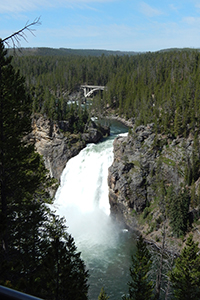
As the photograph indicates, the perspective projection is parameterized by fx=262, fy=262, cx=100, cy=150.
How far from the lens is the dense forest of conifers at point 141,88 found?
57.9 meters

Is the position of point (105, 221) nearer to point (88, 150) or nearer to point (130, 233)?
point (130, 233)

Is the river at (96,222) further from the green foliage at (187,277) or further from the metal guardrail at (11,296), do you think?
the metal guardrail at (11,296)

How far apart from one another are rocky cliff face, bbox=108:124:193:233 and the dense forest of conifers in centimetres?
433

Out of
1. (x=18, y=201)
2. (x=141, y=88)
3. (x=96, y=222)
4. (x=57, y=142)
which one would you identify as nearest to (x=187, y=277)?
(x=18, y=201)

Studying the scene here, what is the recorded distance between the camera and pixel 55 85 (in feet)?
464

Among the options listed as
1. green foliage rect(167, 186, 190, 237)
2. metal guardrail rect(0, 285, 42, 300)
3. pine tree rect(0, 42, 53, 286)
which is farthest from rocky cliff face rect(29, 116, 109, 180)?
metal guardrail rect(0, 285, 42, 300)

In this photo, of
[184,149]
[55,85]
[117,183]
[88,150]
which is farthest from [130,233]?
[55,85]

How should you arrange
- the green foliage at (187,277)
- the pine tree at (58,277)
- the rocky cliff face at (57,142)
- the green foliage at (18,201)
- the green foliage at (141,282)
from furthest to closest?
the rocky cliff face at (57,142) < the green foliage at (187,277) < the green foliage at (141,282) < the green foliage at (18,201) < the pine tree at (58,277)

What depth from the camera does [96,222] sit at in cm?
4575

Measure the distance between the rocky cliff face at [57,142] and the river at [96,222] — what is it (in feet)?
5.21

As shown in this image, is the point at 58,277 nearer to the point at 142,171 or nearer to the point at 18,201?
the point at 18,201

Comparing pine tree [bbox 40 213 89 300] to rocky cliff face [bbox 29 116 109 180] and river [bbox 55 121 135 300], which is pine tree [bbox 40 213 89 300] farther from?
rocky cliff face [bbox 29 116 109 180]

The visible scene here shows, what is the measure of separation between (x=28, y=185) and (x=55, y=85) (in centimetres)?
13211

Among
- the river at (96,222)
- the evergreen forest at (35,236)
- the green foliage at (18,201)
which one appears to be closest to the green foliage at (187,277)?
the evergreen forest at (35,236)
